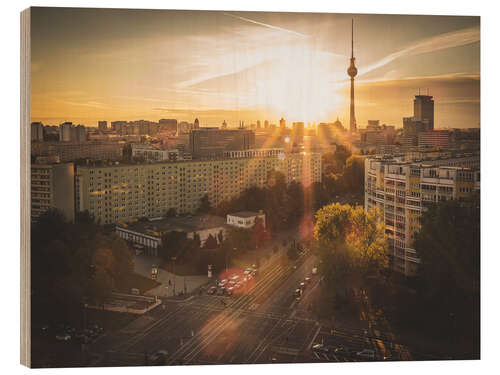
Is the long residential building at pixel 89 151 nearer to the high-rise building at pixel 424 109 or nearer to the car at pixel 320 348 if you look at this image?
the car at pixel 320 348

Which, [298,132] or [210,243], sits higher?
[298,132]

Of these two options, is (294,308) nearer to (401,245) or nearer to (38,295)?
(401,245)

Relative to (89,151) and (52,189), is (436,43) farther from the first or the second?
(52,189)

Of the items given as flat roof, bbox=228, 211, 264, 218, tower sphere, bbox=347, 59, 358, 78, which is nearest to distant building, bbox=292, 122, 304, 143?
tower sphere, bbox=347, 59, 358, 78

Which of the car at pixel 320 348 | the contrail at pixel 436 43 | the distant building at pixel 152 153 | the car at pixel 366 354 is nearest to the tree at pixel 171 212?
the distant building at pixel 152 153

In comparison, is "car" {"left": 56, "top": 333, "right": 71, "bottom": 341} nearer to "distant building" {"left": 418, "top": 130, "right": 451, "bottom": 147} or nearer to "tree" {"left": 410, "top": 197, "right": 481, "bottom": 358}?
"tree" {"left": 410, "top": 197, "right": 481, "bottom": 358}

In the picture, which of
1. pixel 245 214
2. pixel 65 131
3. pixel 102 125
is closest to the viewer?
pixel 65 131

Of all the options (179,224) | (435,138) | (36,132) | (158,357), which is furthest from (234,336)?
(435,138)
